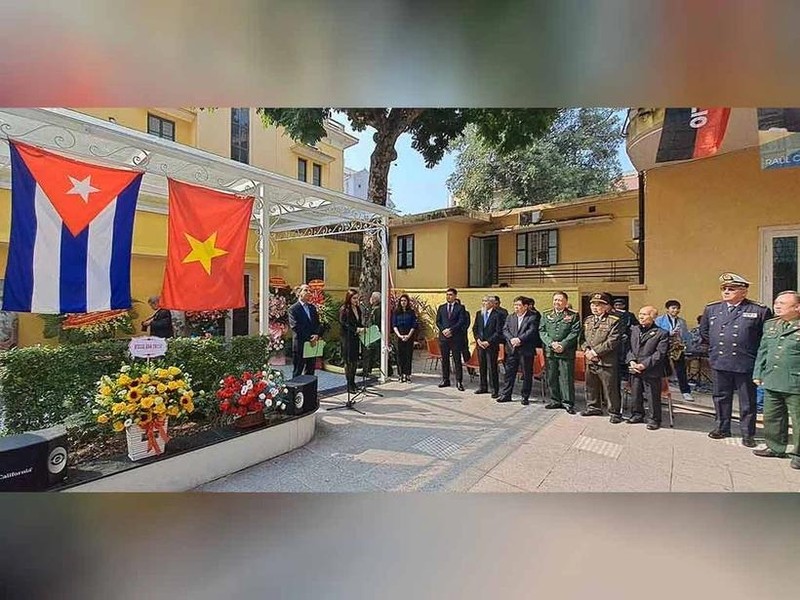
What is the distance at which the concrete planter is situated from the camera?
8.63ft

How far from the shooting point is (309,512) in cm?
272

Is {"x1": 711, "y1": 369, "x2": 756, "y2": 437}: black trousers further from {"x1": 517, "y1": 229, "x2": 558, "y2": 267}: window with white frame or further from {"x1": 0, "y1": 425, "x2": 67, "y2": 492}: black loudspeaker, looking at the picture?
{"x1": 517, "y1": 229, "x2": 558, "y2": 267}: window with white frame

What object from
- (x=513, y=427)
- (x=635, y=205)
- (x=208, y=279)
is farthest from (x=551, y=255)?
(x=208, y=279)

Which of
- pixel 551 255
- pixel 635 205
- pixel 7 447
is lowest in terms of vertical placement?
pixel 7 447

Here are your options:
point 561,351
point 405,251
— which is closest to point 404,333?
point 561,351

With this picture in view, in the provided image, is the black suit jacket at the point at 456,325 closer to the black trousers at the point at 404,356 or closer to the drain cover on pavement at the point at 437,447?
the black trousers at the point at 404,356

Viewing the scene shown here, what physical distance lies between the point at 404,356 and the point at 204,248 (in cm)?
378

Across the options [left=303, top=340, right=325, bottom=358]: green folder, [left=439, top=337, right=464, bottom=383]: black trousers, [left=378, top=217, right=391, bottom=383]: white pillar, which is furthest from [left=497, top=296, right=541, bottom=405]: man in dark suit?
[left=303, top=340, right=325, bottom=358]: green folder
